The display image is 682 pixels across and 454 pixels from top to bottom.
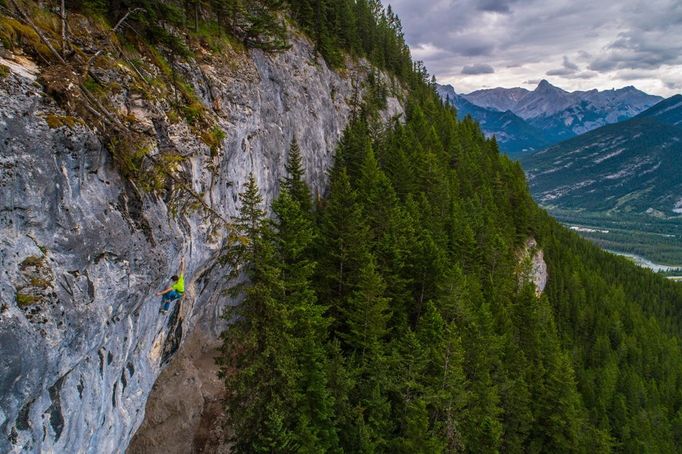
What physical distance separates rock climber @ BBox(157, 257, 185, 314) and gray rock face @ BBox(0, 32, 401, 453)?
29cm

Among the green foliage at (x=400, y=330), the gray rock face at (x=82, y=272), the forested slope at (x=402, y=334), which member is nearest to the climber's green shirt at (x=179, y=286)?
the gray rock face at (x=82, y=272)

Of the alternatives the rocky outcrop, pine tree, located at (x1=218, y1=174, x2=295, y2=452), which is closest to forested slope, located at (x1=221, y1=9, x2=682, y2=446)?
pine tree, located at (x1=218, y1=174, x2=295, y2=452)

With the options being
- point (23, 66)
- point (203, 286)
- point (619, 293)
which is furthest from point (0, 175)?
point (619, 293)

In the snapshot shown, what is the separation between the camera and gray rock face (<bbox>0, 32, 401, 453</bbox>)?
7.95m

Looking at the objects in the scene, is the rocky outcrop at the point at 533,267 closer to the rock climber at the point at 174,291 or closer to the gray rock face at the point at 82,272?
the rock climber at the point at 174,291

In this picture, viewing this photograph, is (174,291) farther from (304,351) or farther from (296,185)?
(296,185)

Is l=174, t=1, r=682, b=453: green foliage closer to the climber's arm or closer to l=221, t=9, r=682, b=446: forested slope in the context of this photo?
l=221, t=9, r=682, b=446: forested slope

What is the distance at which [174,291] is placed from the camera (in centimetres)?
1302

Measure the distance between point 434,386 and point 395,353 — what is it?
Result: 3060mm

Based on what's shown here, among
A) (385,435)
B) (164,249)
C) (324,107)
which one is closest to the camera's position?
(164,249)

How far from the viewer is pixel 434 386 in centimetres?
2195

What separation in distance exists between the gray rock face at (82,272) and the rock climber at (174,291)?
11.5 inches

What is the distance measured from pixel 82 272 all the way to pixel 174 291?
380 centimetres

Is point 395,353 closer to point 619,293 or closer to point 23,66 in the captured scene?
point 23,66
